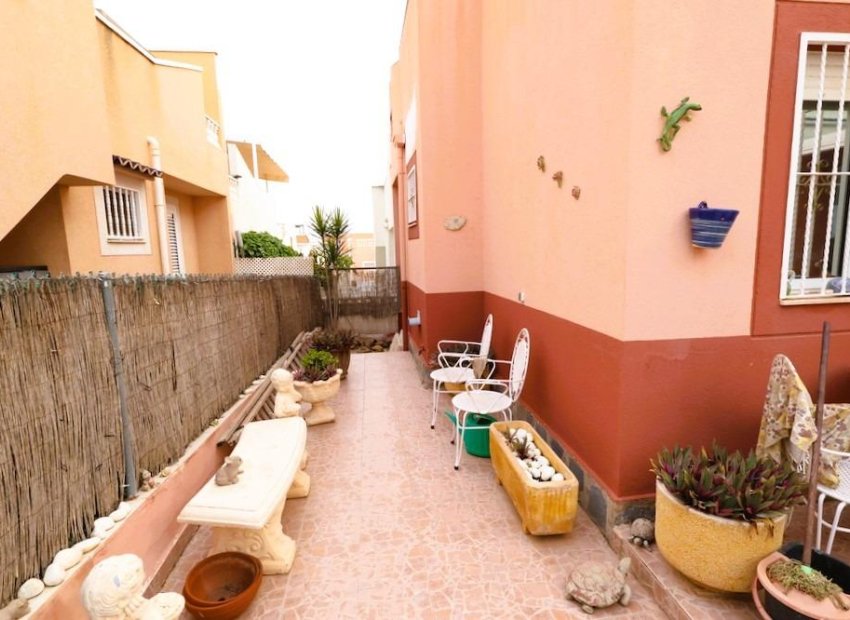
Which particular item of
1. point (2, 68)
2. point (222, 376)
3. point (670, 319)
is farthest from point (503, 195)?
point (2, 68)

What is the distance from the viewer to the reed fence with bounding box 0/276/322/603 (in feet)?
5.14

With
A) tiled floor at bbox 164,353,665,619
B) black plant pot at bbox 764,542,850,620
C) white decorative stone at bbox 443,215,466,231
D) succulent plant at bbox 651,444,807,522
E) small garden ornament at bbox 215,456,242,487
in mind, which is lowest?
tiled floor at bbox 164,353,665,619

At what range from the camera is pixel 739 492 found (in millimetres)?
1802

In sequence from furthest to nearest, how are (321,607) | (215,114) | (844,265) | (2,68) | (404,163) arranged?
(215,114) < (404,163) < (2,68) < (844,265) < (321,607)

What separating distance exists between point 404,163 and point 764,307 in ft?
19.9

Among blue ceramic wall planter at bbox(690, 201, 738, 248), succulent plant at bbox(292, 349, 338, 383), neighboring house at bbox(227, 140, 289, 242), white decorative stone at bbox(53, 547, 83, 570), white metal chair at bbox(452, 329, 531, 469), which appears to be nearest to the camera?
white decorative stone at bbox(53, 547, 83, 570)

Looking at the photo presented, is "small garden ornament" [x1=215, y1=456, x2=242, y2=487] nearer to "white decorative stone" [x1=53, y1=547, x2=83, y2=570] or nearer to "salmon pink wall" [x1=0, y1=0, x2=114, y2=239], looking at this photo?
"white decorative stone" [x1=53, y1=547, x2=83, y2=570]

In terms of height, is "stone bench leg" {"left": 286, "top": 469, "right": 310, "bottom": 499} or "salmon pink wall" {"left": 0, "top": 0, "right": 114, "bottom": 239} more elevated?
"salmon pink wall" {"left": 0, "top": 0, "right": 114, "bottom": 239}

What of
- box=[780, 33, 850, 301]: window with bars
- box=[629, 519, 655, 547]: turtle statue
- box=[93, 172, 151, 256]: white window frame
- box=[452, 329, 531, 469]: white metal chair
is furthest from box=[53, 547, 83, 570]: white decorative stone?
box=[93, 172, 151, 256]: white window frame

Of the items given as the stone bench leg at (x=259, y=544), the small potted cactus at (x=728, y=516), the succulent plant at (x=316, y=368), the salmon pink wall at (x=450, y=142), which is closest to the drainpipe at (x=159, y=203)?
the succulent plant at (x=316, y=368)

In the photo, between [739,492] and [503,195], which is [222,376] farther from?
[739,492]

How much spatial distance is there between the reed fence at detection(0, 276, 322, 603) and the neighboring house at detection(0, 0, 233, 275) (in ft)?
7.06

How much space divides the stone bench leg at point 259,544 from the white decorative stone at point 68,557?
0.65 metres

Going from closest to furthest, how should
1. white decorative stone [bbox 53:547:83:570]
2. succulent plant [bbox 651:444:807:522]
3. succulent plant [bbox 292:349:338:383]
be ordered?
white decorative stone [bbox 53:547:83:570] → succulent plant [bbox 651:444:807:522] → succulent plant [bbox 292:349:338:383]
